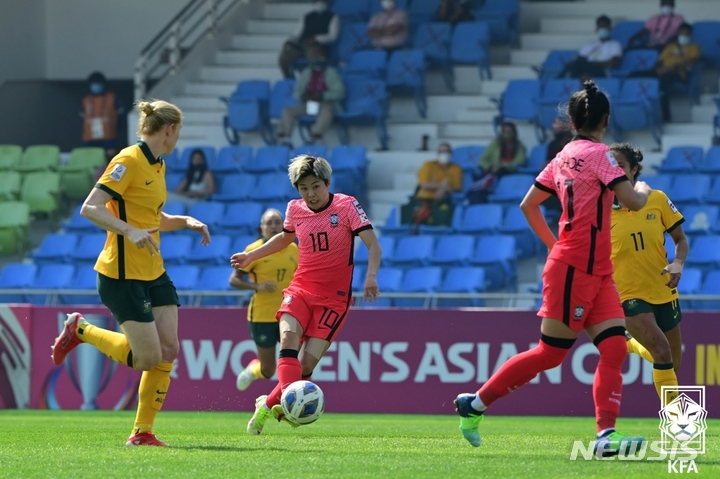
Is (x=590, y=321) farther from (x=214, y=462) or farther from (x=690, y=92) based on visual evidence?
(x=690, y=92)

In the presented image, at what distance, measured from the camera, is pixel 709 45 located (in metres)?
21.1

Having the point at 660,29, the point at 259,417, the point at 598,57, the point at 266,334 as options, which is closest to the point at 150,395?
the point at 259,417

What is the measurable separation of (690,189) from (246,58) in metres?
9.89

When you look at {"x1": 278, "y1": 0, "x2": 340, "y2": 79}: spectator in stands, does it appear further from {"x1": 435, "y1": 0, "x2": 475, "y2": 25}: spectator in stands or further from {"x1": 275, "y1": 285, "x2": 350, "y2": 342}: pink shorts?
{"x1": 275, "y1": 285, "x2": 350, "y2": 342}: pink shorts

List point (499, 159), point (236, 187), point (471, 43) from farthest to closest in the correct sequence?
point (471, 43)
point (236, 187)
point (499, 159)

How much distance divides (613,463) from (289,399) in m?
2.23

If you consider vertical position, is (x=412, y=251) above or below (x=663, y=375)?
above

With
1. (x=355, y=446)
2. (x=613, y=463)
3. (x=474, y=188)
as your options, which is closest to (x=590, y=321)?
(x=613, y=463)

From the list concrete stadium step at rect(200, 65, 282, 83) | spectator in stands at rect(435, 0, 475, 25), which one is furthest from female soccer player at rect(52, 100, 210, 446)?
concrete stadium step at rect(200, 65, 282, 83)

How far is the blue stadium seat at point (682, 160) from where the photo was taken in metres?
19.0

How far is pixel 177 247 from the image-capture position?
20.1m

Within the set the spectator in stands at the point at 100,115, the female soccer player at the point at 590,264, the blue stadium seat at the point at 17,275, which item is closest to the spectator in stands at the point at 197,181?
the spectator in stands at the point at 100,115

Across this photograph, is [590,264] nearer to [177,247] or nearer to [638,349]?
[638,349]

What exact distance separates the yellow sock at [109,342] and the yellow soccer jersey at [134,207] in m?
0.55
